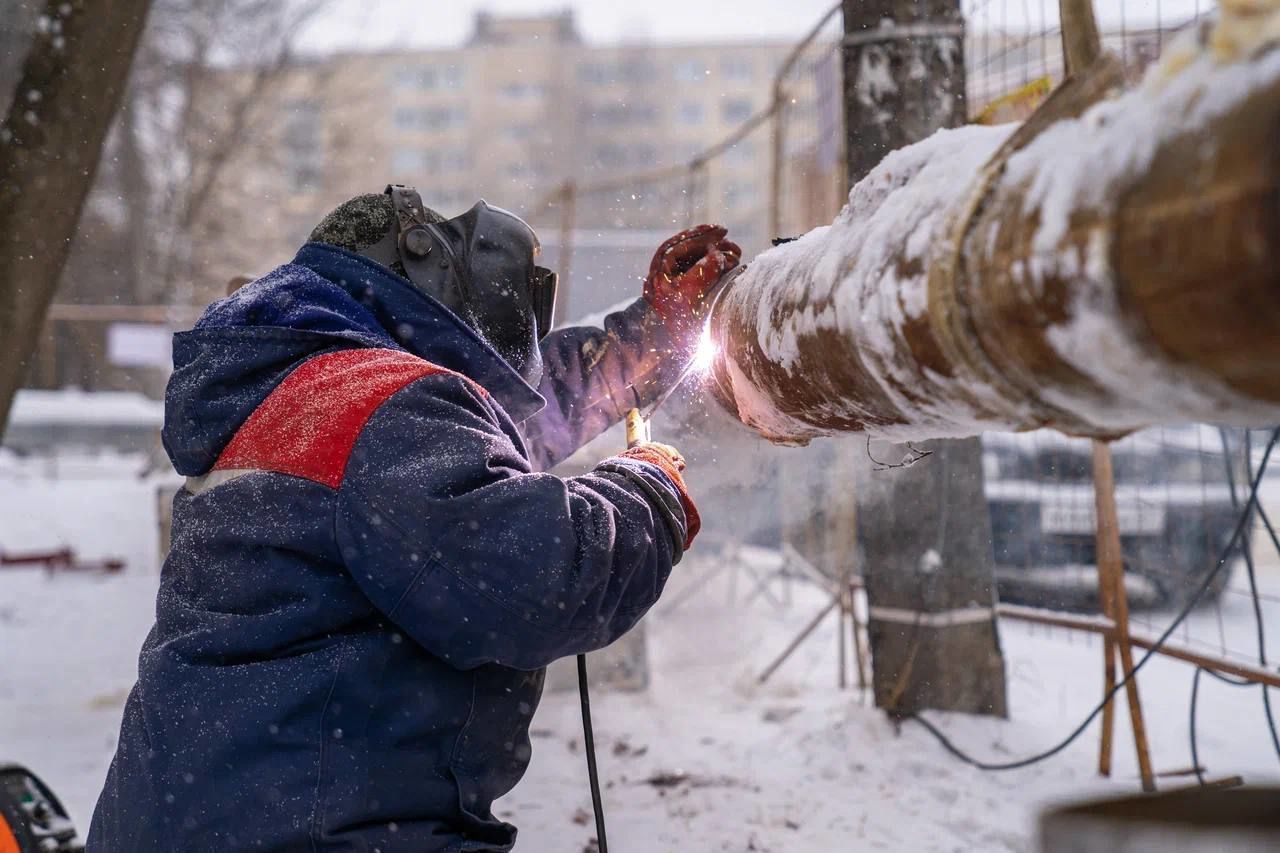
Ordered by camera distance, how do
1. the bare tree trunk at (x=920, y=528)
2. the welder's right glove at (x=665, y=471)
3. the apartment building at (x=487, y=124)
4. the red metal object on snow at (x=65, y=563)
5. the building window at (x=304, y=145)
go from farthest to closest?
the building window at (x=304, y=145) < the apartment building at (x=487, y=124) < the red metal object on snow at (x=65, y=563) < the bare tree trunk at (x=920, y=528) < the welder's right glove at (x=665, y=471)

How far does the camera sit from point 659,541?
5.66 ft

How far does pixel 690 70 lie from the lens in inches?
1967

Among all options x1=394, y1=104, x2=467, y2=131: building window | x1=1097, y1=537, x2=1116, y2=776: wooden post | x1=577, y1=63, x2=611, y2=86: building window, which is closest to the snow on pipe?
x1=1097, y1=537, x2=1116, y2=776: wooden post

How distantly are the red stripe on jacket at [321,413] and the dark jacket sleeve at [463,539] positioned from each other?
3 cm

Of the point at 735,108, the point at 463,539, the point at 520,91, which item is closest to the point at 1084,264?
the point at 463,539

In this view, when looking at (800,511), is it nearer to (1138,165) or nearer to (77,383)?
(1138,165)

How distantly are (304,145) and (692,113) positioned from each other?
29.4 metres

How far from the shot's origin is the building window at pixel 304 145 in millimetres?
25547

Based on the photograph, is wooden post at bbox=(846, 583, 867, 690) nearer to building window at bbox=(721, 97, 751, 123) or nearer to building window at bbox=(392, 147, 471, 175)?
building window at bbox=(392, 147, 471, 175)

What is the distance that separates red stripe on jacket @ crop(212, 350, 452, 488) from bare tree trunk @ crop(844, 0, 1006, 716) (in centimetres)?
247

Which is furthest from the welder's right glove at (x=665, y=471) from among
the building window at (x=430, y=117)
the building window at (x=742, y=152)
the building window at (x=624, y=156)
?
the building window at (x=430, y=117)

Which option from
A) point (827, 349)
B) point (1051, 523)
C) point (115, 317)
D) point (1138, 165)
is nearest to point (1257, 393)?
point (1138, 165)

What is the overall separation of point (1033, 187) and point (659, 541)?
914mm

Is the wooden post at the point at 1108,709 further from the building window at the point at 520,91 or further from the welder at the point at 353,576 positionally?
the building window at the point at 520,91
